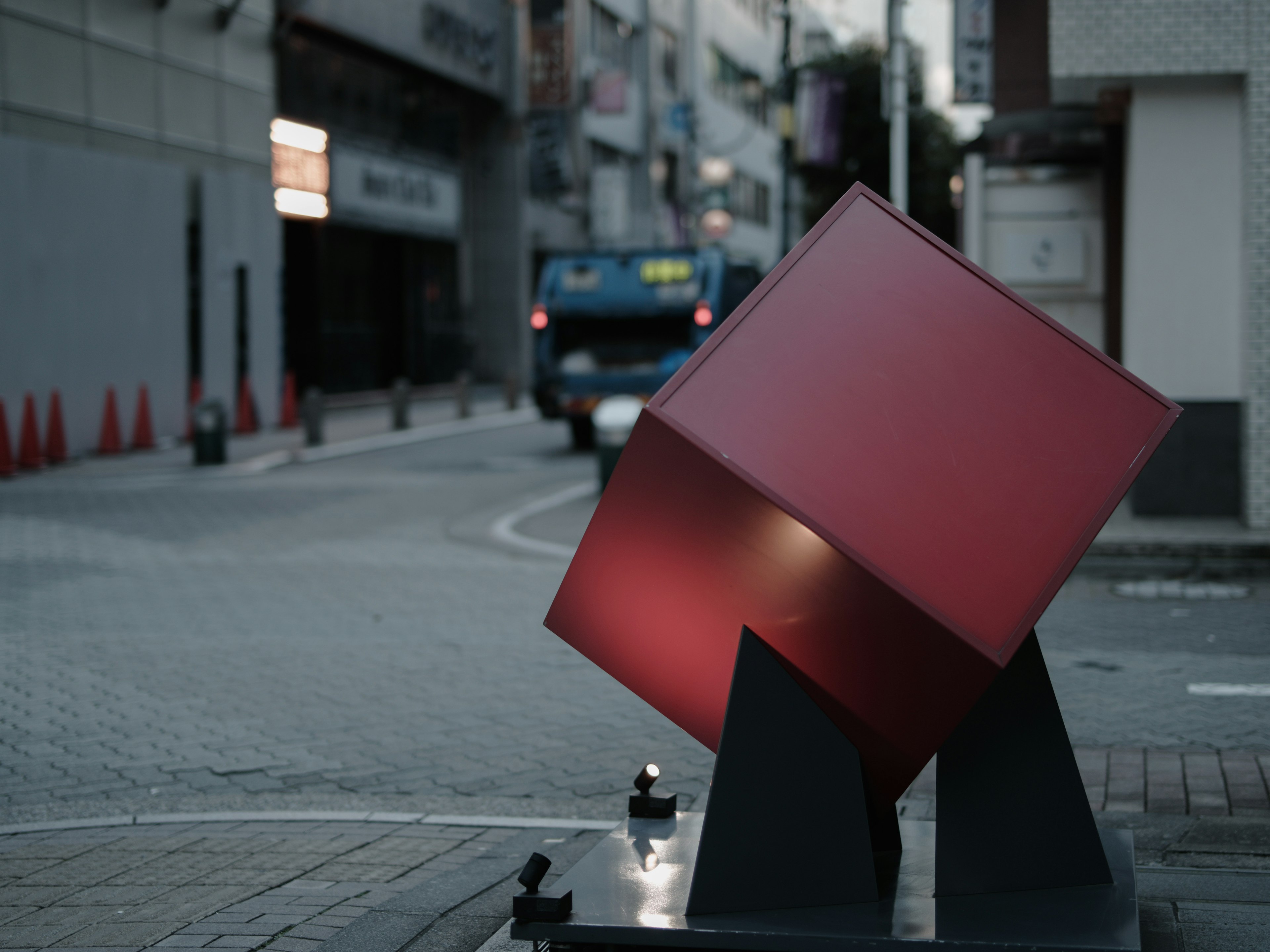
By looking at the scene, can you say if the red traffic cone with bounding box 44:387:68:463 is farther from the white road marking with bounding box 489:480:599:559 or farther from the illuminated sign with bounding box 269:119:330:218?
the illuminated sign with bounding box 269:119:330:218

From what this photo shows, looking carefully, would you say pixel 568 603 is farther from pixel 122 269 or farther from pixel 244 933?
pixel 122 269

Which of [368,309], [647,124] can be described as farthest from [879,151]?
[368,309]

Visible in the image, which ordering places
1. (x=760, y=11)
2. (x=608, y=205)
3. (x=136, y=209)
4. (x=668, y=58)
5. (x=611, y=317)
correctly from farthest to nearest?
(x=760, y=11) < (x=668, y=58) < (x=608, y=205) < (x=136, y=209) < (x=611, y=317)

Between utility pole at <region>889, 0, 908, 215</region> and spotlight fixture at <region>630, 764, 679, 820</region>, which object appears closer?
spotlight fixture at <region>630, 764, 679, 820</region>

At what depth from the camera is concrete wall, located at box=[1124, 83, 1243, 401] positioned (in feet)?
39.6

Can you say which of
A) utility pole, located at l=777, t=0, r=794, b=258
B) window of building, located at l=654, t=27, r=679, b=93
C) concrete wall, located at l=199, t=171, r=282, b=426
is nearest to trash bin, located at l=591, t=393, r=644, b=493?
concrete wall, located at l=199, t=171, r=282, b=426

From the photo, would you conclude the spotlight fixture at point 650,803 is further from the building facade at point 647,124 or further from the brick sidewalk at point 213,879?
the building facade at point 647,124

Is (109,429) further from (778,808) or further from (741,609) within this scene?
(778,808)

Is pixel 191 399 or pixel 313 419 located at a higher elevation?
pixel 191 399

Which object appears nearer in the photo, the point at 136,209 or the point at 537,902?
the point at 537,902

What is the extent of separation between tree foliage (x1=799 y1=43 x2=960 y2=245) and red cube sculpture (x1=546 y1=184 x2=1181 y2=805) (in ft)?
121

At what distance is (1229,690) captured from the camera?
677cm

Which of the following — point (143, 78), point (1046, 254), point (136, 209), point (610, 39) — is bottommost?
point (1046, 254)

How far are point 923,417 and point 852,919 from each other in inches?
45.5
